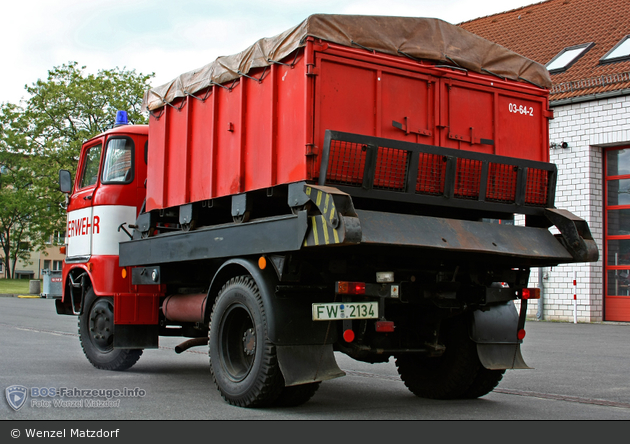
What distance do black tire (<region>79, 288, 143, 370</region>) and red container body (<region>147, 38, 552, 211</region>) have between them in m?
2.09

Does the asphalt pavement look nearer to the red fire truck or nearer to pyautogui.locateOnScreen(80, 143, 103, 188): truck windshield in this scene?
the red fire truck

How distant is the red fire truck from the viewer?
600 cm

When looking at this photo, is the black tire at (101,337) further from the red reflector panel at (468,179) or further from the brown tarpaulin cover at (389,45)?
the red reflector panel at (468,179)

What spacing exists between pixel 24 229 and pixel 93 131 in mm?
→ 17993

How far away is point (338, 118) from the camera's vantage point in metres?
6.14

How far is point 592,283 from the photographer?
776 inches

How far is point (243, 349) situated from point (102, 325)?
10.7 feet

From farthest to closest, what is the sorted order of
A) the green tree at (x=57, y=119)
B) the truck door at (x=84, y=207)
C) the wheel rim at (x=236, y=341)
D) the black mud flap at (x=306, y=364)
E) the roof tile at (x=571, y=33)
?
1. the green tree at (x=57, y=119)
2. the roof tile at (x=571, y=33)
3. the truck door at (x=84, y=207)
4. the wheel rim at (x=236, y=341)
5. the black mud flap at (x=306, y=364)

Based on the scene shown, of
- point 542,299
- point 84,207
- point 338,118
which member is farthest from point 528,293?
point 542,299

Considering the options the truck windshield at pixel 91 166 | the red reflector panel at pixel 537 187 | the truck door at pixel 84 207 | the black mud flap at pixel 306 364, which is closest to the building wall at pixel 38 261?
the truck door at pixel 84 207

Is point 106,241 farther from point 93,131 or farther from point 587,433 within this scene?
point 93,131

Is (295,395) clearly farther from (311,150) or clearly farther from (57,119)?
(57,119)

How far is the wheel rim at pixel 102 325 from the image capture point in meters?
9.20

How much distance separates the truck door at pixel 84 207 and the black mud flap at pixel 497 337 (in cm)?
509
